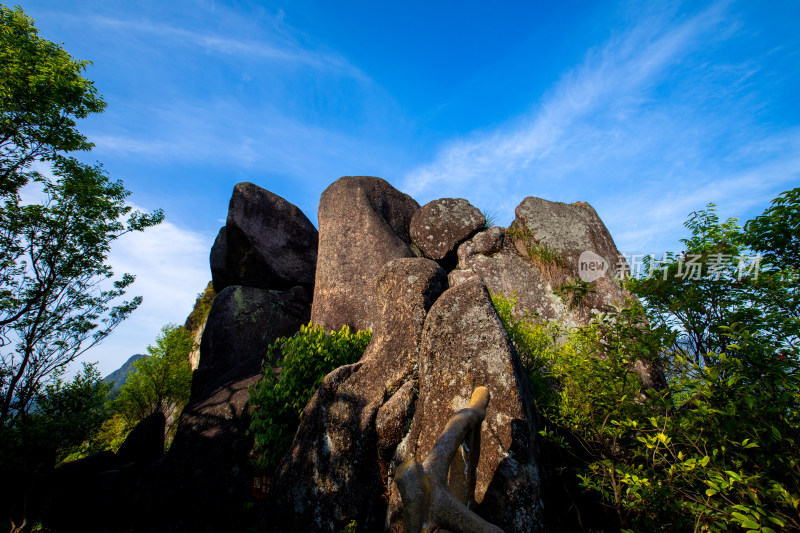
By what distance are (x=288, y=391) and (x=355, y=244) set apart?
558 centimetres

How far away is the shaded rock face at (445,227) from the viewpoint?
11.6 metres

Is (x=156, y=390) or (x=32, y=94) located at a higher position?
(x=32, y=94)

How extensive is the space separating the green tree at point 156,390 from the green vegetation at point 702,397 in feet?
60.4

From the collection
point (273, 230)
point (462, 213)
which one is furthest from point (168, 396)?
point (462, 213)

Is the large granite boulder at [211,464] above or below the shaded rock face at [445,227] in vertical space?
below

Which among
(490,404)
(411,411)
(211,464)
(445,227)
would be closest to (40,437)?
(211,464)

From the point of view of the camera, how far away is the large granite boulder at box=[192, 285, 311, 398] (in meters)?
13.0

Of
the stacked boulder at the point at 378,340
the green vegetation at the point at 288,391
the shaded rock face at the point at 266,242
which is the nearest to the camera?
the stacked boulder at the point at 378,340

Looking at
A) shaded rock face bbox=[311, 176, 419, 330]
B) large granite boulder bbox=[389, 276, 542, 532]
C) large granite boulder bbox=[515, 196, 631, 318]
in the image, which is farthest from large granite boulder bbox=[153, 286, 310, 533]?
large granite boulder bbox=[515, 196, 631, 318]

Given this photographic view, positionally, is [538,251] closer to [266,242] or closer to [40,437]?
[266,242]

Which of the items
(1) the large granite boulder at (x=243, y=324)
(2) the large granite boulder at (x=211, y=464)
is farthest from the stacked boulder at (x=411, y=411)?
(1) the large granite boulder at (x=243, y=324)

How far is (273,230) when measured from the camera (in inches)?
583

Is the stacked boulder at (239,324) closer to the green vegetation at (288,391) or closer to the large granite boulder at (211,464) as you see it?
the large granite boulder at (211,464)

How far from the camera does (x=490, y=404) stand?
420cm
